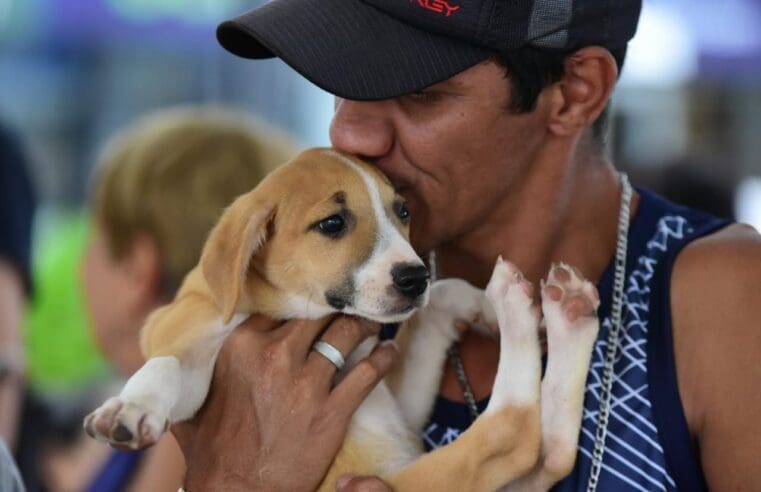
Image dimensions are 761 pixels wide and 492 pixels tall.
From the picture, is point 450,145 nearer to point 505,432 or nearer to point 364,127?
point 364,127

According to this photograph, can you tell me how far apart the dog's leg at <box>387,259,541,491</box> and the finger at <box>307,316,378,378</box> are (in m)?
0.24

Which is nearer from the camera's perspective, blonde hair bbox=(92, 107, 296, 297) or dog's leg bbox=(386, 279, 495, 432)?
dog's leg bbox=(386, 279, 495, 432)

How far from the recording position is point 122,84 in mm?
6469

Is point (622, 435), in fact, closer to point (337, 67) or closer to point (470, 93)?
point (470, 93)

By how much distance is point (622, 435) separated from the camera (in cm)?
204

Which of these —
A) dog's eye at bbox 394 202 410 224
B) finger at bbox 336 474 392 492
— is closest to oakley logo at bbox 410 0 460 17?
dog's eye at bbox 394 202 410 224

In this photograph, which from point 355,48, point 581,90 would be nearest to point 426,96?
point 355,48

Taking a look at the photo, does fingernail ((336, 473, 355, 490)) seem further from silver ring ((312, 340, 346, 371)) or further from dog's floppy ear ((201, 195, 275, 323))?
dog's floppy ear ((201, 195, 275, 323))

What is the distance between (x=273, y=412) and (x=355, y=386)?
0.17m

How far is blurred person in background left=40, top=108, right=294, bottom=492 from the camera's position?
10.8 ft

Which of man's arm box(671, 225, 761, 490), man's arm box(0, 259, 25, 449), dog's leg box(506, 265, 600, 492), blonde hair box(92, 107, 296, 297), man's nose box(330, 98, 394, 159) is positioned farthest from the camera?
man's arm box(0, 259, 25, 449)

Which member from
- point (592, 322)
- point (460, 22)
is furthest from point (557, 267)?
point (460, 22)

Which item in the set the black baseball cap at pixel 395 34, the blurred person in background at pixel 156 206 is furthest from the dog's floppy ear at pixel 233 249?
the blurred person in background at pixel 156 206

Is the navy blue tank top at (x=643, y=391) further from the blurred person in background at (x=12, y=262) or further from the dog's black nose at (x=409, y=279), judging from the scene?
the blurred person in background at (x=12, y=262)
